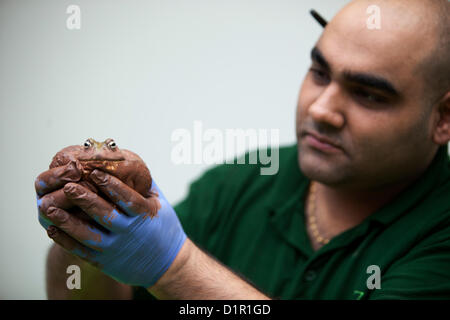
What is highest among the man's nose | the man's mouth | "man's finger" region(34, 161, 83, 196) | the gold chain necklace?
the man's nose

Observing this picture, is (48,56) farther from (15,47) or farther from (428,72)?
(428,72)

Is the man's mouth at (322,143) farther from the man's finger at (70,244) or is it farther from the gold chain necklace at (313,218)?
the man's finger at (70,244)

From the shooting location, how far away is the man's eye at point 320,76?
1.45m

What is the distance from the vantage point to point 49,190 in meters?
0.94

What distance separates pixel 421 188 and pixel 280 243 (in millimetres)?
512

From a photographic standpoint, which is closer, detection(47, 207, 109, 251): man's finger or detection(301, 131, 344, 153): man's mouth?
detection(47, 207, 109, 251): man's finger

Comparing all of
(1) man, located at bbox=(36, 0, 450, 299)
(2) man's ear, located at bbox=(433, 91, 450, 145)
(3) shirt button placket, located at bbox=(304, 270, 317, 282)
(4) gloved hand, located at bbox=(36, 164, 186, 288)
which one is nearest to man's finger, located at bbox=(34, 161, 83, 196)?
(4) gloved hand, located at bbox=(36, 164, 186, 288)

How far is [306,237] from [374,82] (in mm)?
579

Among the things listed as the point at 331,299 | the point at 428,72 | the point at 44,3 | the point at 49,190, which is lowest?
the point at 331,299

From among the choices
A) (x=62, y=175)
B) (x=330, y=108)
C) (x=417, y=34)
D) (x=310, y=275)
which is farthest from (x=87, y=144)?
(x=417, y=34)

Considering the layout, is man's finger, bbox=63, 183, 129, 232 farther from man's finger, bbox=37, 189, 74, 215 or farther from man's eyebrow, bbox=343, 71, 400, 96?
man's eyebrow, bbox=343, 71, 400, 96

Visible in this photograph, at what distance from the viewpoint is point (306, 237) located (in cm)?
154

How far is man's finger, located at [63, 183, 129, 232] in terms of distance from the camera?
89 centimetres

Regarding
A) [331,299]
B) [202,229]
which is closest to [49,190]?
[202,229]
